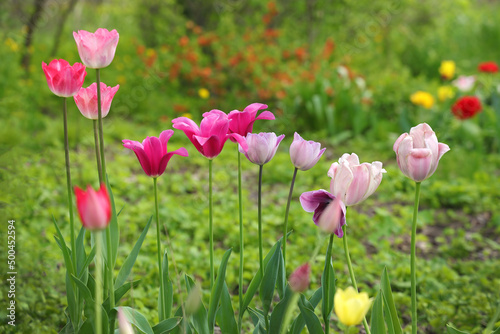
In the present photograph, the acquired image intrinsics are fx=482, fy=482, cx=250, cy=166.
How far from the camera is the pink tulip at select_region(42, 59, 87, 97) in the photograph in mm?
1129

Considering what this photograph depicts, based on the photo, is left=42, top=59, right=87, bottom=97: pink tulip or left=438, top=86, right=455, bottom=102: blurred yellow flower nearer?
left=42, top=59, right=87, bottom=97: pink tulip

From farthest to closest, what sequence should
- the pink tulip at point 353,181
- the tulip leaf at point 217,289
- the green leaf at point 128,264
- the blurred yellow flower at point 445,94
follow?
the blurred yellow flower at point 445,94 < the green leaf at point 128,264 < the tulip leaf at point 217,289 < the pink tulip at point 353,181

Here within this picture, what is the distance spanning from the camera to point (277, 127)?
4.78 metres

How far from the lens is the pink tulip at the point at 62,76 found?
1129 millimetres

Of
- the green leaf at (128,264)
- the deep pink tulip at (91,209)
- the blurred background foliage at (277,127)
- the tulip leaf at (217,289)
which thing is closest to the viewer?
the deep pink tulip at (91,209)

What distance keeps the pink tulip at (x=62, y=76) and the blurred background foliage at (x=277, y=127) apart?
812 millimetres

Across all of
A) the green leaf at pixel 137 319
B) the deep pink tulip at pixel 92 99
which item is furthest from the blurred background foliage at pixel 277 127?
the deep pink tulip at pixel 92 99

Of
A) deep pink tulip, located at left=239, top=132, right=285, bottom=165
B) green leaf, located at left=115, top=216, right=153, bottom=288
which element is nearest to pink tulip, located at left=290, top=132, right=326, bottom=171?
deep pink tulip, located at left=239, top=132, right=285, bottom=165

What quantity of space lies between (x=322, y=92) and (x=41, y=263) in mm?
3397

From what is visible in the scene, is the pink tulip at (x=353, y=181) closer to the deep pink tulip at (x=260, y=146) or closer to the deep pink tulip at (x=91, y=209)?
the deep pink tulip at (x=260, y=146)

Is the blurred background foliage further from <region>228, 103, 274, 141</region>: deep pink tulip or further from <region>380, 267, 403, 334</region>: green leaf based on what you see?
<region>228, 103, 274, 141</region>: deep pink tulip

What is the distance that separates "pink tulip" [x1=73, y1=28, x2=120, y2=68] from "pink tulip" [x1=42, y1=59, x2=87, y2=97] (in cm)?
5

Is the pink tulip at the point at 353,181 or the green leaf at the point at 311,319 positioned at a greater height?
the pink tulip at the point at 353,181

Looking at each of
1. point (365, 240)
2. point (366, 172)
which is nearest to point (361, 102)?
point (365, 240)
